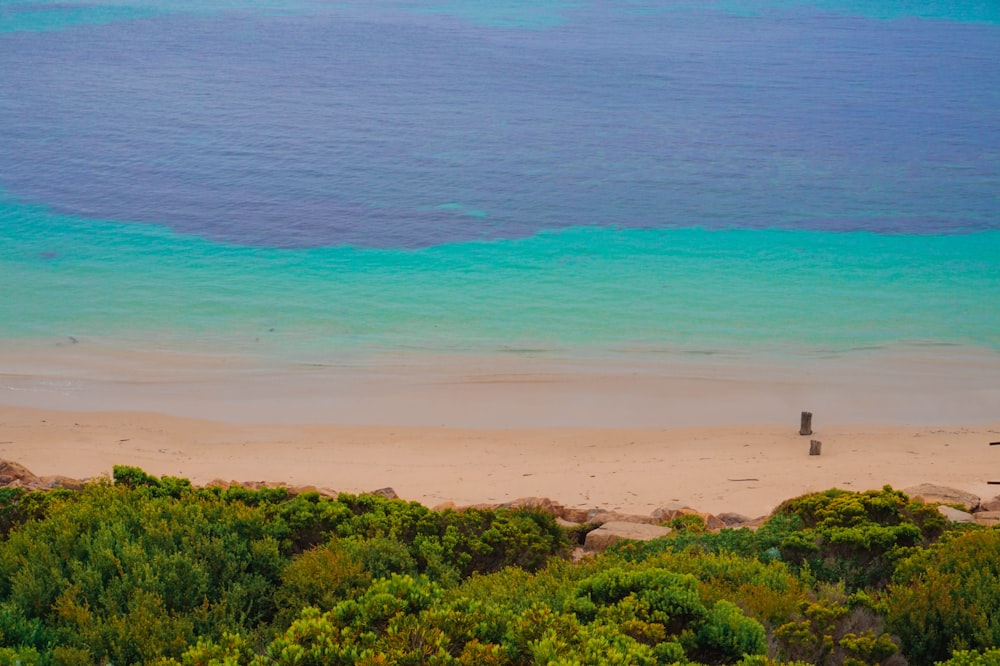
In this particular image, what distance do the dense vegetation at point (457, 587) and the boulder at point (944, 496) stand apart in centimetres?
185

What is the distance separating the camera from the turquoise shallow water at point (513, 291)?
63.7 feet

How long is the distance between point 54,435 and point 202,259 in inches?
432

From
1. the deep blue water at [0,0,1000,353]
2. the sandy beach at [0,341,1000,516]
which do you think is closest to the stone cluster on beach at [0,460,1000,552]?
the sandy beach at [0,341,1000,516]

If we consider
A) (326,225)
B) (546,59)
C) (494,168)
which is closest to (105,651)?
(326,225)

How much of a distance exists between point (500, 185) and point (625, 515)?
2214 cm

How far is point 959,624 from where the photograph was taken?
5.80 meters

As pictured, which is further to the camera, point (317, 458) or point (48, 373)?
point (48, 373)

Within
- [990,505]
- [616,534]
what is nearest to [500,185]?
[990,505]

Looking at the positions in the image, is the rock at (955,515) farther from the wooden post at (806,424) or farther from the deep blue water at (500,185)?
the deep blue water at (500,185)

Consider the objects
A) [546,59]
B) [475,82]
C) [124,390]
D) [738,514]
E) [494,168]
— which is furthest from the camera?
[546,59]

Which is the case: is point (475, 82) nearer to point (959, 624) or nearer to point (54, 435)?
point (54, 435)

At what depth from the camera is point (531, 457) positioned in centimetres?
1348

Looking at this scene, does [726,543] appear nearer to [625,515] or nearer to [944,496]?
[625,515]

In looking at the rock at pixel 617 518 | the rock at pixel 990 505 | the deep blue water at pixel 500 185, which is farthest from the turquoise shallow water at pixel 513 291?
the rock at pixel 990 505
